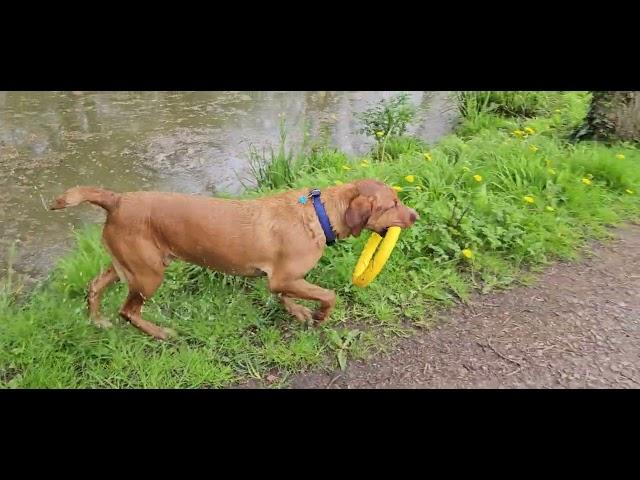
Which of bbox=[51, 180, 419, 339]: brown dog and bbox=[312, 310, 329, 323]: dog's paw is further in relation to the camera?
bbox=[312, 310, 329, 323]: dog's paw

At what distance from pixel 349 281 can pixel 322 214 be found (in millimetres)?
754

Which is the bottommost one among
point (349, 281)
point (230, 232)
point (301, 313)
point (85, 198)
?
point (301, 313)

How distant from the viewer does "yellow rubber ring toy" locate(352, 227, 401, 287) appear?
12.9ft

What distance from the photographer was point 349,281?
433 cm

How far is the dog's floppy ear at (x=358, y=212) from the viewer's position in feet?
12.5

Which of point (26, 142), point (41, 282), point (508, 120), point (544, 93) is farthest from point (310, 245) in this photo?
point (544, 93)

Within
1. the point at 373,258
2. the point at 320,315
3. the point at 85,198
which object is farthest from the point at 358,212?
the point at 85,198

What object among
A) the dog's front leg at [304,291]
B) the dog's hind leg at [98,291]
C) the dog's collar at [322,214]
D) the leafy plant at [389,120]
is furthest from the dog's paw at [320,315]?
the leafy plant at [389,120]

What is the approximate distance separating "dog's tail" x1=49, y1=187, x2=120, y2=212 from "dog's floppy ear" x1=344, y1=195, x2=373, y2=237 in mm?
1468

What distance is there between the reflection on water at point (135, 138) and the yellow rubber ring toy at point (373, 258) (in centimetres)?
222

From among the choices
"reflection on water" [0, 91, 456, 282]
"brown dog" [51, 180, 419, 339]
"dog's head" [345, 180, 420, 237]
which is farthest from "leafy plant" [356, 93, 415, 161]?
"brown dog" [51, 180, 419, 339]

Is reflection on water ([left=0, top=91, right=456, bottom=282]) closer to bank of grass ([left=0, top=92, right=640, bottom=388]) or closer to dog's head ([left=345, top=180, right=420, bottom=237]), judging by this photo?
bank of grass ([left=0, top=92, right=640, bottom=388])

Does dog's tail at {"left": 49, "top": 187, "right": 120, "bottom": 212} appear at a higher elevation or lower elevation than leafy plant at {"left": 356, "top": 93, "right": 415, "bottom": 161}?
higher

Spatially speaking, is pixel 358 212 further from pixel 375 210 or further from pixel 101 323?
pixel 101 323
